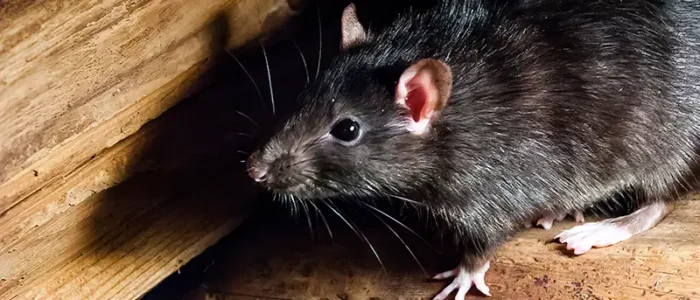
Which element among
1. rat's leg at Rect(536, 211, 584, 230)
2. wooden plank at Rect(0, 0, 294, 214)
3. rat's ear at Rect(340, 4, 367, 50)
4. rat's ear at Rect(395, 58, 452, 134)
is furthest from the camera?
rat's leg at Rect(536, 211, 584, 230)

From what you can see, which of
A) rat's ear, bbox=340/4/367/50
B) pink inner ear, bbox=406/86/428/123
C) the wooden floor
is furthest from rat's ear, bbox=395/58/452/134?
the wooden floor

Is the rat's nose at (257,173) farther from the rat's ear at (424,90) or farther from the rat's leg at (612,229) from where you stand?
the rat's leg at (612,229)

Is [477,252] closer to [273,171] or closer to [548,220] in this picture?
[548,220]

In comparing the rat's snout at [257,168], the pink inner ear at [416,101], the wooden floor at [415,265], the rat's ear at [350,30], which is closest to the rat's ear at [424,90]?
the pink inner ear at [416,101]

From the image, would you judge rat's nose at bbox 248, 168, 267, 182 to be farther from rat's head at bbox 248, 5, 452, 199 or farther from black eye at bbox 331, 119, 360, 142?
black eye at bbox 331, 119, 360, 142

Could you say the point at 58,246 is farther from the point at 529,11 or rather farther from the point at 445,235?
the point at 529,11

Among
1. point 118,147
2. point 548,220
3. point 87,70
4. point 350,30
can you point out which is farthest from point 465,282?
point 87,70

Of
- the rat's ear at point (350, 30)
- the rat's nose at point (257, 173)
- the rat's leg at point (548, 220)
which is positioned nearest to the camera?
the rat's nose at point (257, 173)

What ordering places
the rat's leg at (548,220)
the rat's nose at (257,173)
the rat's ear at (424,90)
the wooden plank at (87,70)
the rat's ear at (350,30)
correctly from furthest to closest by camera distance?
the rat's leg at (548,220) → the rat's ear at (350,30) → the rat's nose at (257,173) → the rat's ear at (424,90) → the wooden plank at (87,70)
